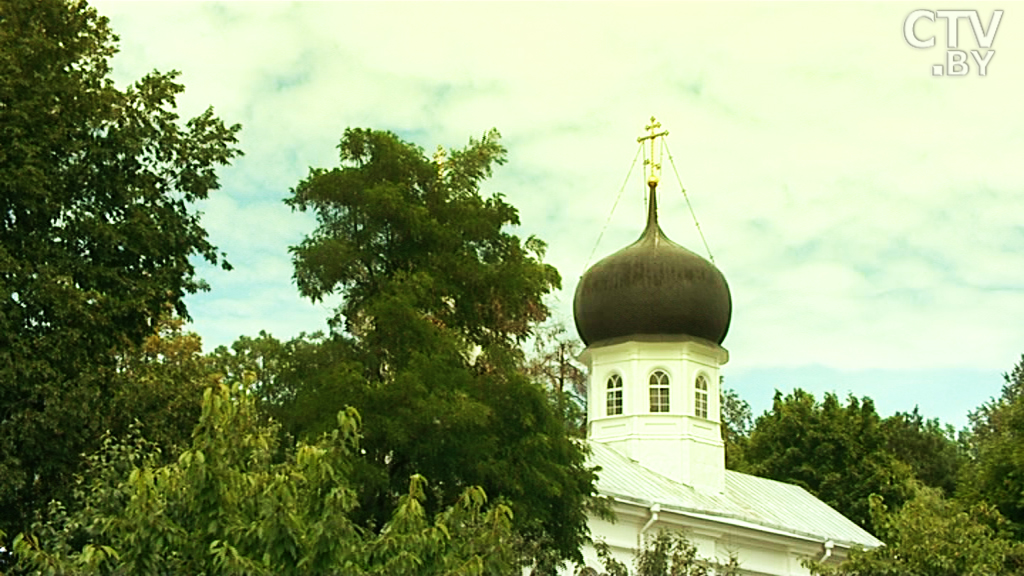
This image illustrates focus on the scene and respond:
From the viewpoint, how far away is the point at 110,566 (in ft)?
43.3

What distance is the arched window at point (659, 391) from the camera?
38812 mm

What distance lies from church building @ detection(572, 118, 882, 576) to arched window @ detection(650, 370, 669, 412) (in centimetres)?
2

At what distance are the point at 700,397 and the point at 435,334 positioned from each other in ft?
59.4

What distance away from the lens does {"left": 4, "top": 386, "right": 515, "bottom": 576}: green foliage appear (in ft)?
42.5

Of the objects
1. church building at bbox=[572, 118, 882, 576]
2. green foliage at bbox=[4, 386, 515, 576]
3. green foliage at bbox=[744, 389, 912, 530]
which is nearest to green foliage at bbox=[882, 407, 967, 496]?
green foliage at bbox=[744, 389, 912, 530]

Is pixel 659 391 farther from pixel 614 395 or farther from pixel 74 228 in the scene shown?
pixel 74 228

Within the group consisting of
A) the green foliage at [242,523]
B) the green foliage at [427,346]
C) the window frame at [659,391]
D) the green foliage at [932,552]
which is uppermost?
the window frame at [659,391]

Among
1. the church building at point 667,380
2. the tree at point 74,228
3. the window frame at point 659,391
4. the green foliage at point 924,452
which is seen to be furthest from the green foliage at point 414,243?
the green foliage at point 924,452

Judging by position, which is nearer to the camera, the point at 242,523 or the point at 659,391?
the point at 242,523

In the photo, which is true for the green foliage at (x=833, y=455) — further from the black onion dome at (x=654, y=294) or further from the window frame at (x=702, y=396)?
the black onion dome at (x=654, y=294)

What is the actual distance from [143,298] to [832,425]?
33.6 metres

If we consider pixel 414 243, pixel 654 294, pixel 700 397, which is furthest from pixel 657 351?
pixel 414 243

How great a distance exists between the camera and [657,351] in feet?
127

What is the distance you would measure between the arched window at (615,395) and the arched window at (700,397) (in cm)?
178
